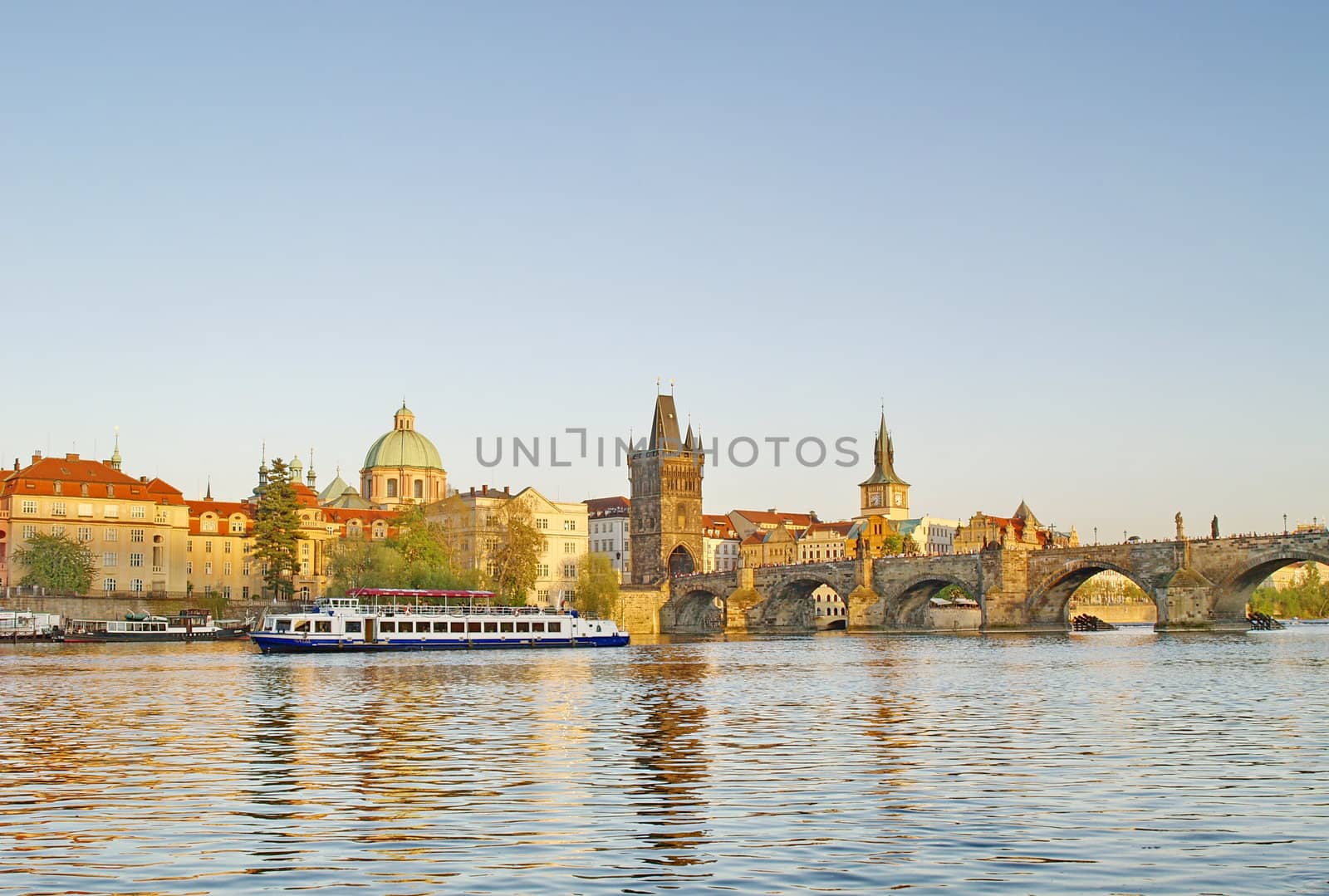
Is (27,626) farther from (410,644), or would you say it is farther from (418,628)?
(410,644)

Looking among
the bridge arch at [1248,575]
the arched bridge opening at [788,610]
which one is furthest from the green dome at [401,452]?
the bridge arch at [1248,575]

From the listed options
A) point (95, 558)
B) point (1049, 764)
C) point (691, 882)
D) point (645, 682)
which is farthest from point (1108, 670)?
point (95, 558)

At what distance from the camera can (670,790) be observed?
70.7 feet

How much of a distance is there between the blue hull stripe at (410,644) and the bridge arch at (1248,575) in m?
41.8

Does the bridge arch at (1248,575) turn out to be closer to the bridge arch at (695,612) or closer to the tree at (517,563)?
the tree at (517,563)

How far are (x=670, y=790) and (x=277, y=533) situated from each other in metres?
114

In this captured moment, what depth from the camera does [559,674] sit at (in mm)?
59156

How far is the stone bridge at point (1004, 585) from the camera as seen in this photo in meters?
106

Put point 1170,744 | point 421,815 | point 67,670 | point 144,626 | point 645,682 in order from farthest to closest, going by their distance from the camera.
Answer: point 144,626 < point 67,670 < point 645,682 < point 1170,744 < point 421,815

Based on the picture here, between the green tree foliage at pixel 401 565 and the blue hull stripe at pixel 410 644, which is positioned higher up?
the green tree foliage at pixel 401 565

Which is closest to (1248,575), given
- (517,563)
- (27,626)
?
(517,563)

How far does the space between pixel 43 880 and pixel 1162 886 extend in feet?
35.3

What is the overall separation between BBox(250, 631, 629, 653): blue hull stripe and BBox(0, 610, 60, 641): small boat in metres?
21.1

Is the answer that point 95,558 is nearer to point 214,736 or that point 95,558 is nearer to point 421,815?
point 214,736
